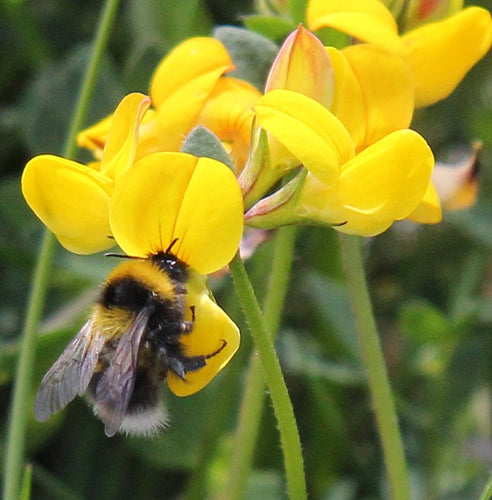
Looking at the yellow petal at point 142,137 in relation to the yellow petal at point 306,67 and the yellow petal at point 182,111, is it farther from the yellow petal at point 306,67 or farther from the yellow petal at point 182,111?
the yellow petal at point 306,67

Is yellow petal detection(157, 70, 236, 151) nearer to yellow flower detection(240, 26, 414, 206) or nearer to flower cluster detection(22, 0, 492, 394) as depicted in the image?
flower cluster detection(22, 0, 492, 394)

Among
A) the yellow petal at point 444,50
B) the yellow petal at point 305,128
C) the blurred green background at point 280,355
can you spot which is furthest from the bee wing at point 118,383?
the blurred green background at point 280,355

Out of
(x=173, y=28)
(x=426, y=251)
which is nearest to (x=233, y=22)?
(x=173, y=28)

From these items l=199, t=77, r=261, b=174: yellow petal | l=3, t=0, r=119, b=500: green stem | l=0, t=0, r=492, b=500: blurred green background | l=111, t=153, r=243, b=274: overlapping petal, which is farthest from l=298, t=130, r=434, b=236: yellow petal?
l=0, t=0, r=492, b=500: blurred green background

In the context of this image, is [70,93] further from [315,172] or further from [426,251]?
[315,172]

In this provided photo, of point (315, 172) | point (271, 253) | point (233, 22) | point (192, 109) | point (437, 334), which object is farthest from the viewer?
point (233, 22)

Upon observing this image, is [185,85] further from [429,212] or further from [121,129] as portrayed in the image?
[429,212]
